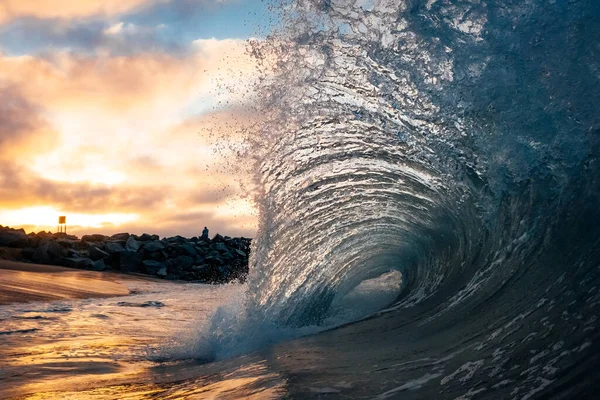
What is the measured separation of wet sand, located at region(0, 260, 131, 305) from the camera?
35.7ft

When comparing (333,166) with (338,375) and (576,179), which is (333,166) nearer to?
(576,179)

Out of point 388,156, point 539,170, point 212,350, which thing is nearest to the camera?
point 539,170

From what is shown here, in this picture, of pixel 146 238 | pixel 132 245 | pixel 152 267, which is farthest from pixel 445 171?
pixel 146 238

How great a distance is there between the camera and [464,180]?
7.05m

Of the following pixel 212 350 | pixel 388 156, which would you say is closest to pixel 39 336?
pixel 212 350

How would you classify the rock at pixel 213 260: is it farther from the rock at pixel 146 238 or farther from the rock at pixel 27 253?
the rock at pixel 27 253

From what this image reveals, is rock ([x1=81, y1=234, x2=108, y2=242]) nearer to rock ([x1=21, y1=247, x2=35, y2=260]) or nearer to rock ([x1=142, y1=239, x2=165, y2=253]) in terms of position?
rock ([x1=142, y1=239, x2=165, y2=253])

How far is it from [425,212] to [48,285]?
8.62m

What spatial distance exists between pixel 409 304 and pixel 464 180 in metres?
1.64

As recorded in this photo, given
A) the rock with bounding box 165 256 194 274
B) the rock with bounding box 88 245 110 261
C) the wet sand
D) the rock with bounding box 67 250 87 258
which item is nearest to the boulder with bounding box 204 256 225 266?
the rock with bounding box 165 256 194 274

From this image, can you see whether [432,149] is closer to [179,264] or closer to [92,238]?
[179,264]

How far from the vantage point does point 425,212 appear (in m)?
8.93

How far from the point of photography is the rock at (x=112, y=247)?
23062 millimetres

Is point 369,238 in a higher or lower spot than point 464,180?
lower
